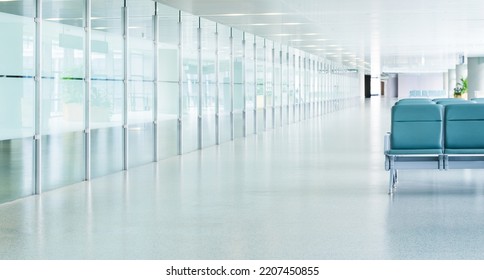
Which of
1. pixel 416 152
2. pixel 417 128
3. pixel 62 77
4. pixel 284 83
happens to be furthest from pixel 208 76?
pixel 284 83

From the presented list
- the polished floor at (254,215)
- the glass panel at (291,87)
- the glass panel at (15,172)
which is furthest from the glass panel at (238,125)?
the glass panel at (291,87)

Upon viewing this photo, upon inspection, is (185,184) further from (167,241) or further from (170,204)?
(167,241)

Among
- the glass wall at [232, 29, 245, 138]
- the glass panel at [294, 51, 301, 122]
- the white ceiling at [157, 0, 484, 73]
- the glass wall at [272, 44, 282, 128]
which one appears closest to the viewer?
the white ceiling at [157, 0, 484, 73]

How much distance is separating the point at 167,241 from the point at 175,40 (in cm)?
1041

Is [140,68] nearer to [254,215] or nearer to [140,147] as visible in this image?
[140,147]

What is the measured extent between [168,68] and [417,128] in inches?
292

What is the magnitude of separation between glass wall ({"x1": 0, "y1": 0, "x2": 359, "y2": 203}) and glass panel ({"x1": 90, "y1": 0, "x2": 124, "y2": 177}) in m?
0.02

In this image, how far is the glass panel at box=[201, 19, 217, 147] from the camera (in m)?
19.0

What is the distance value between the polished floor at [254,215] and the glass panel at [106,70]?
39.5 inches

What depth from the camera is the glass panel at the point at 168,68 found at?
1625cm

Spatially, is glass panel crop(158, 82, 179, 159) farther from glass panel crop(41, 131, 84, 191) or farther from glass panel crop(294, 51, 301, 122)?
glass panel crop(294, 51, 301, 122)

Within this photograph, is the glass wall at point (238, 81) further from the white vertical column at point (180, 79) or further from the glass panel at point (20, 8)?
the glass panel at point (20, 8)

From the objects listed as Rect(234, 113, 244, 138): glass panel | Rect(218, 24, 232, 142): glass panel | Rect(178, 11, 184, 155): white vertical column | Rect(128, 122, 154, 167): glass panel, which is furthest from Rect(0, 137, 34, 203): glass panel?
Rect(234, 113, 244, 138): glass panel

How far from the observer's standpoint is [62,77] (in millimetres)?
11883
